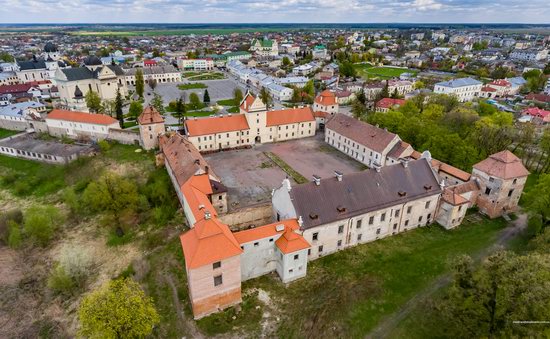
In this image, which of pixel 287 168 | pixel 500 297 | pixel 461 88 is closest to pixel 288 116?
pixel 287 168

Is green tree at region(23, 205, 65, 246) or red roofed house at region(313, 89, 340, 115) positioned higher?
red roofed house at region(313, 89, 340, 115)

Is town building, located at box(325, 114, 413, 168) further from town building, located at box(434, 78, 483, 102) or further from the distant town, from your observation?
town building, located at box(434, 78, 483, 102)

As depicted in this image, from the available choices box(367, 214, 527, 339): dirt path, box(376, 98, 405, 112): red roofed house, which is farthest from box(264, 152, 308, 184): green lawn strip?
box(376, 98, 405, 112): red roofed house

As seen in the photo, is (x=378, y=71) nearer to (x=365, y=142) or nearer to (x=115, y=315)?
(x=365, y=142)

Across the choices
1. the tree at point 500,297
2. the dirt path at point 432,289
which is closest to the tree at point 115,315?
the dirt path at point 432,289

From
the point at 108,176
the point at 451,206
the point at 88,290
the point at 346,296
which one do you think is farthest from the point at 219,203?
the point at 451,206

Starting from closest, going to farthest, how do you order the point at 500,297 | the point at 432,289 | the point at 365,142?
the point at 500,297, the point at 432,289, the point at 365,142

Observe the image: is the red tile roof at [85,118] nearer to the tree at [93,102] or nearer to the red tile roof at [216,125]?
the tree at [93,102]
